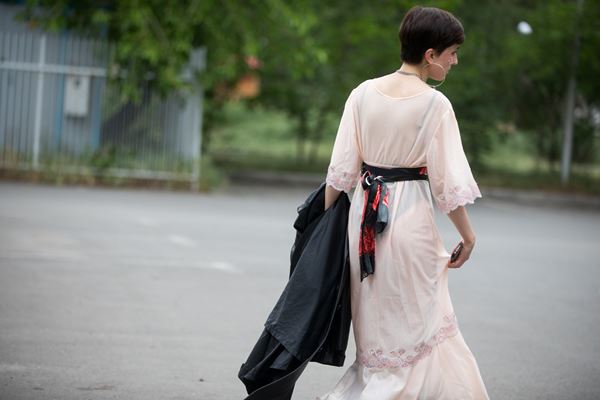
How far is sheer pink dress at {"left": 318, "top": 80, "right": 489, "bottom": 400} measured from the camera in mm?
4441

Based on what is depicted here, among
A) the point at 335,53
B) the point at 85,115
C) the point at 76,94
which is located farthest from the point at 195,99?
the point at 335,53

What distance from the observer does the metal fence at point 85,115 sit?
18.5 meters

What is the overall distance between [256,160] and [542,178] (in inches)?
271

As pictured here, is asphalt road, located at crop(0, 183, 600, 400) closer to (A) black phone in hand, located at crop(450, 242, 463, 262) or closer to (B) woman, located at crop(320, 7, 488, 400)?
(B) woman, located at crop(320, 7, 488, 400)

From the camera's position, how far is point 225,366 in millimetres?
6250

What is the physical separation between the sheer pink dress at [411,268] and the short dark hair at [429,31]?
0.19 metres

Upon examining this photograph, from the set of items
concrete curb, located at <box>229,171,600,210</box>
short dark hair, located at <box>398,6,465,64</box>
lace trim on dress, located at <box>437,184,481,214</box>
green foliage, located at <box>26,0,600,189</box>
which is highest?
green foliage, located at <box>26,0,600,189</box>

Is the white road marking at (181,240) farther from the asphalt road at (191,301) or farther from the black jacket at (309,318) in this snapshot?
the black jacket at (309,318)

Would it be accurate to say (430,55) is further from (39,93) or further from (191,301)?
(39,93)

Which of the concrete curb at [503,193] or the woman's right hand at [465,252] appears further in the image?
the concrete curb at [503,193]

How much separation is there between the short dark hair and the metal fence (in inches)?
565

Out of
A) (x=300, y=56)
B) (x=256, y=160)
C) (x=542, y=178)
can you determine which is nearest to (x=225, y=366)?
(x=300, y=56)

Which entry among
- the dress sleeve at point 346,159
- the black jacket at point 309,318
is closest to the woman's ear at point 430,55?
the dress sleeve at point 346,159

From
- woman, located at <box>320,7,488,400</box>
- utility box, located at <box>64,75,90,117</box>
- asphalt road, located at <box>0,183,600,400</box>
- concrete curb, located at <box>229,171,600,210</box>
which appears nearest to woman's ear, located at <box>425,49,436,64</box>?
woman, located at <box>320,7,488,400</box>
